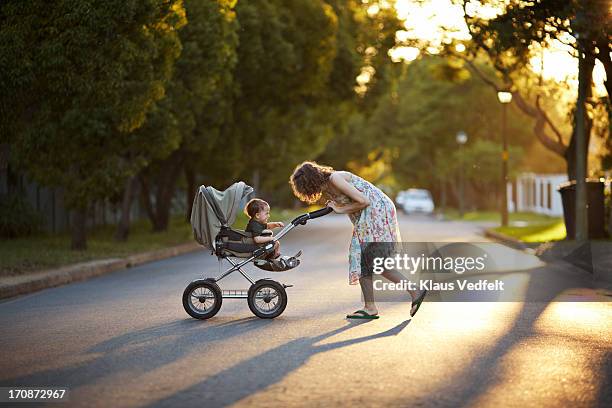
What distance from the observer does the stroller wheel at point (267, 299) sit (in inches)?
464

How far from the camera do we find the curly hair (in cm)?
1123

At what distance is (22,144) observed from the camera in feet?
68.3

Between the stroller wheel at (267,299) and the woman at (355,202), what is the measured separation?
2.78 ft

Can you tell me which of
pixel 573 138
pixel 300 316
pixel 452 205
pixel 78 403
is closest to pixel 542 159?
pixel 452 205

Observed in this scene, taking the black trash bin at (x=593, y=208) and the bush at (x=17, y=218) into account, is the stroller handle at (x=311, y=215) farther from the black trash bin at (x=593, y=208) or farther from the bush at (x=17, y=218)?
the bush at (x=17, y=218)

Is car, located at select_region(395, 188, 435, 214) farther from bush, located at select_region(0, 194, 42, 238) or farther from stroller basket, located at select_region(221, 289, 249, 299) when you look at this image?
stroller basket, located at select_region(221, 289, 249, 299)

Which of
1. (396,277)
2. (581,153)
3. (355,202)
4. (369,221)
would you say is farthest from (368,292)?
(581,153)

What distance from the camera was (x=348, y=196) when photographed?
37.1 feet

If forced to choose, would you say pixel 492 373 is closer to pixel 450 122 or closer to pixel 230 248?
pixel 230 248

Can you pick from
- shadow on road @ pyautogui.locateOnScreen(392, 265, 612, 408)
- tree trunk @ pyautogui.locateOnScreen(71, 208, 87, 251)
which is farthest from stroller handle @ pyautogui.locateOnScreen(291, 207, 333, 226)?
tree trunk @ pyautogui.locateOnScreen(71, 208, 87, 251)

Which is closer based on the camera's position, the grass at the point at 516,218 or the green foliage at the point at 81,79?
the green foliage at the point at 81,79

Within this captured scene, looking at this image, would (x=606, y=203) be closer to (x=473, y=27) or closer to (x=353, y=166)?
(x=473, y=27)

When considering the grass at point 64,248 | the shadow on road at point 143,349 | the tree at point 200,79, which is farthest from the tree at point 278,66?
the shadow on road at point 143,349

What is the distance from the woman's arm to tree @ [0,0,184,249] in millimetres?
7793
